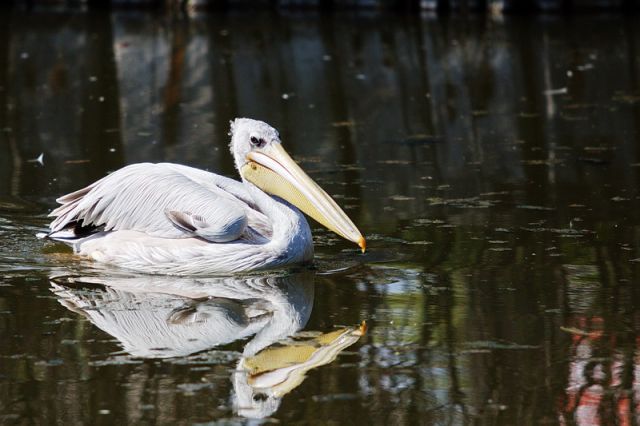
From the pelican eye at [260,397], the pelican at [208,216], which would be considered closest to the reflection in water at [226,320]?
the pelican eye at [260,397]

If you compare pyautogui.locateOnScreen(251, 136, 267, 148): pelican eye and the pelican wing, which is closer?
the pelican wing

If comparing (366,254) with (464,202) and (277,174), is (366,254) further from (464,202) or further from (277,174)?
(464,202)

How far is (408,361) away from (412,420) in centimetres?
53

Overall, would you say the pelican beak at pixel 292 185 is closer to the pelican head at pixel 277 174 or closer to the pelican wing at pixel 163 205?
the pelican head at pixel 277 174

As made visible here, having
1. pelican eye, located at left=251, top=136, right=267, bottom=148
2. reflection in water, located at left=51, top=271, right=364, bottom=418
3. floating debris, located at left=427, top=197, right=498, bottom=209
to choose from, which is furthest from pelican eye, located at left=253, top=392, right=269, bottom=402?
floating debris, located at left=427, top=197, right=498, bottom=209

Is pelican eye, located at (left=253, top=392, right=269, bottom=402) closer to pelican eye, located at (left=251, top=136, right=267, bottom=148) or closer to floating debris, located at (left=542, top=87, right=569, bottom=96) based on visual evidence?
pelican eye, located at (left=251, top=136, right=267, bottom=148)

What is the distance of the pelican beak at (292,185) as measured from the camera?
5.47m

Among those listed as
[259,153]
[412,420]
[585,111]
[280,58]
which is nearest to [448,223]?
[259,153]

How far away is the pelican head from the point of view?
216 inches

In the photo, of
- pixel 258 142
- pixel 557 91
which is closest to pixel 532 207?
pixel 258 142

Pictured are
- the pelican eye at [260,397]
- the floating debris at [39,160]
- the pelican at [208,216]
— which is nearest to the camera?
the pelican eye at [260,397]

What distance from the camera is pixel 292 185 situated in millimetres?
5547

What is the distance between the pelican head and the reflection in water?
279 mm

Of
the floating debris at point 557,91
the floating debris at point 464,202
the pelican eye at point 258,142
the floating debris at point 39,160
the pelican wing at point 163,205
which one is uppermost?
the floating debris at point 557,91
